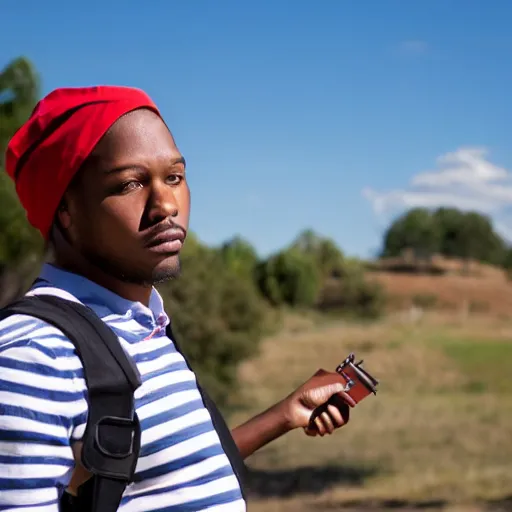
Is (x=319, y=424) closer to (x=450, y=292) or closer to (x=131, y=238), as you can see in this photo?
(x=131, y=238)

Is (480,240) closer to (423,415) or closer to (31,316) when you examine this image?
(423,415)

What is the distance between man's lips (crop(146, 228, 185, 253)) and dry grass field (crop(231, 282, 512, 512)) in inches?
397

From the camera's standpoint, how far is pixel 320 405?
1737 mm

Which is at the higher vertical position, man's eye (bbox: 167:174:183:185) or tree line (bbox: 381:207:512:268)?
tree line (bbox: 381:207:512:268)

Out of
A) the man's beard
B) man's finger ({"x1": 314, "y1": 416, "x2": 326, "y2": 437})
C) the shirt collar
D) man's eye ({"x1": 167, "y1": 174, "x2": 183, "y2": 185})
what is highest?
man's eye ({"x1": 167, "y1": 174, "x2": 183, "y2": 185})

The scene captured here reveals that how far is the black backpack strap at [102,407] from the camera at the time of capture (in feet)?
3.92

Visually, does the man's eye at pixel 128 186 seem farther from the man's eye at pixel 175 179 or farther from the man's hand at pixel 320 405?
the man's hand at pixel 320 405

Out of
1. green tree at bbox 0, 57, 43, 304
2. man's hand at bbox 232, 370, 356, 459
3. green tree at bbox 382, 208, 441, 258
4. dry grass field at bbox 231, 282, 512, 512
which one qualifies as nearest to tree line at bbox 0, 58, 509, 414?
green tree at bbox 0, 57, 43, 304

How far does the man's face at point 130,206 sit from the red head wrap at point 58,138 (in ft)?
0.07

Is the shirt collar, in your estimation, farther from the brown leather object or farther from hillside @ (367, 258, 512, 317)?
hillside @ (367, 258, 512, 317)

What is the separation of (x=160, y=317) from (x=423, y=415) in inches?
861

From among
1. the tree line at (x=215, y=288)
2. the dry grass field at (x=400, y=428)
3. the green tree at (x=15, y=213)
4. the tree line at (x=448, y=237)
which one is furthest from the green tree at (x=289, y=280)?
the green tree at (x=15, y=213)

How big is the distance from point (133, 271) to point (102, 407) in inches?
10.6

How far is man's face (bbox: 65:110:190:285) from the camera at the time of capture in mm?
1371
